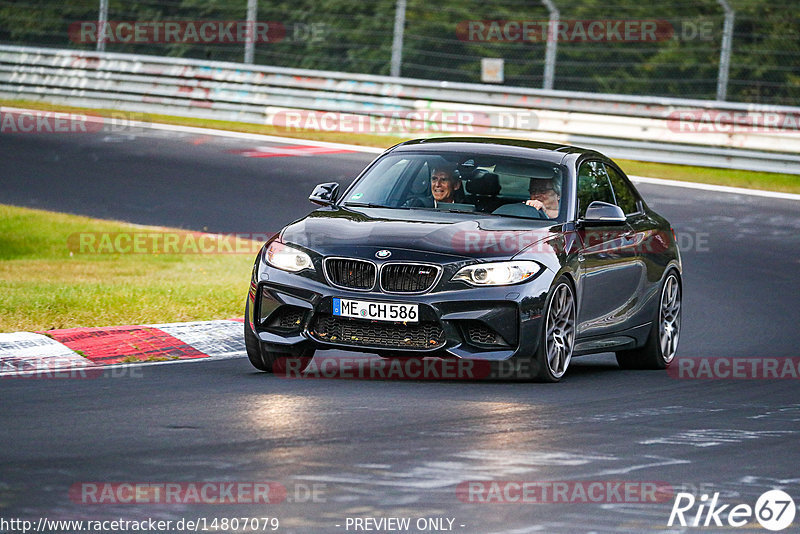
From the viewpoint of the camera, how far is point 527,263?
9242 mm

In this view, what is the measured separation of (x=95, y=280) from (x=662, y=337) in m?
5.72

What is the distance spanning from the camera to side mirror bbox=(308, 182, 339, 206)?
10.5m

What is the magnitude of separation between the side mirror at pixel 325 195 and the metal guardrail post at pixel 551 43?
44.4 ft

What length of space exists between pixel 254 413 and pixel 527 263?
2.10 m

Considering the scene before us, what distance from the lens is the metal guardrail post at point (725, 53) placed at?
2314 centimetres

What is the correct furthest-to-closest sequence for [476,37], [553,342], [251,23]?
[476,37], [251,23], [553,342]

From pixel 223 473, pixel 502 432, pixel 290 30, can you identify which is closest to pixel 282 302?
pixel 502 432

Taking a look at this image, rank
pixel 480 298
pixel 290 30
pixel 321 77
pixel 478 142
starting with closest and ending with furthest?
1. pixel 480 298
2. pixel 478 142
3. pixel 321 77
4. pixel 290 30

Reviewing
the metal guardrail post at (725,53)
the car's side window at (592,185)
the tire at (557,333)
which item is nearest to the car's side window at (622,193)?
the car's side window at (592,185)

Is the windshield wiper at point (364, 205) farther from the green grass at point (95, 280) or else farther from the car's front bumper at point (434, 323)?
the green grass at point (95, 280)

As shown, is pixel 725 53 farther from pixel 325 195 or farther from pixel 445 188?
pixel 325 195

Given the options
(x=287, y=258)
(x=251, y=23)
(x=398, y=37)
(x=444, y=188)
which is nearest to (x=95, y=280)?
(x=444, y=188)

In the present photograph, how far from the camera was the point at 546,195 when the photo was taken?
10273mm

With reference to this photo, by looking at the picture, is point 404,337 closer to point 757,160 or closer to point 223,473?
point 223,473
